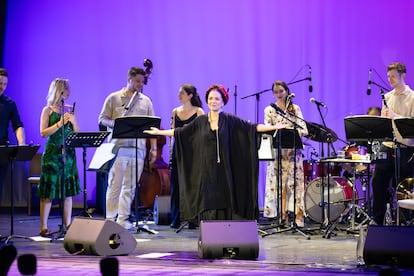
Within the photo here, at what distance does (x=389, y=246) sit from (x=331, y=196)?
3898mm

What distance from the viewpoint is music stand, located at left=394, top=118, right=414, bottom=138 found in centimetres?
700

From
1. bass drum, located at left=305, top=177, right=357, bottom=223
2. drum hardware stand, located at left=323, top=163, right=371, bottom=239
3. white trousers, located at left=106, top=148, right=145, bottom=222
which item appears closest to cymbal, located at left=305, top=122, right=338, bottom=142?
drum hardware stand, located at left=323, top=163, right=371, bottom=239

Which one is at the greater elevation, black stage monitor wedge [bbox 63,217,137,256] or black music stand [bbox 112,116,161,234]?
black music stand [bbox 112,116,161,234]

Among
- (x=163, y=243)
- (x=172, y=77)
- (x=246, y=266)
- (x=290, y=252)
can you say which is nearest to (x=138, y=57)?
(x=172, y=77)

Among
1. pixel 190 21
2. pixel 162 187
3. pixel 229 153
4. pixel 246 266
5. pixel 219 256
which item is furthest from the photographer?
pixel 190 21

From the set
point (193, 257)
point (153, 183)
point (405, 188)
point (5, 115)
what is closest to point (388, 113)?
point (405, 188)

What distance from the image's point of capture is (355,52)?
10.7 metres

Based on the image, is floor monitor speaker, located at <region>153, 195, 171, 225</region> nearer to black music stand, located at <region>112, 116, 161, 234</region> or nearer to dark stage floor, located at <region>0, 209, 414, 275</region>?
dark stage floor, located at <region>0, 209, 414, 275</region>

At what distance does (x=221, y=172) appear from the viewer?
645 cm

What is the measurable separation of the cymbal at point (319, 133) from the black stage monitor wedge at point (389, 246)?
262 cm

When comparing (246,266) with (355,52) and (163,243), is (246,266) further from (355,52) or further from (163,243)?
→ (355,52)

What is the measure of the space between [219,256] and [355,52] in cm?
564

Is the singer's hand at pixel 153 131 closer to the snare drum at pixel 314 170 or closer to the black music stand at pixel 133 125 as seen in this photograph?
the black music stand at pixel 133 125

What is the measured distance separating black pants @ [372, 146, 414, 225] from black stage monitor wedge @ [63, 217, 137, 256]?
3109 mm
